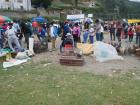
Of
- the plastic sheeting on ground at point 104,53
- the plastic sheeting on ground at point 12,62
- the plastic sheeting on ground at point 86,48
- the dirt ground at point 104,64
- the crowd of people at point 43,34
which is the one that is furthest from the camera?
the crowd of people at point 43,34

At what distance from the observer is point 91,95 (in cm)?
1118

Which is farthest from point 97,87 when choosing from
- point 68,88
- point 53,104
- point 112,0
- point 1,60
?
point 112,0

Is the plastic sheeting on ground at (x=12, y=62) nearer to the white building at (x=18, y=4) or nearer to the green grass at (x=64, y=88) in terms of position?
the green grass at (x=64, y=88)

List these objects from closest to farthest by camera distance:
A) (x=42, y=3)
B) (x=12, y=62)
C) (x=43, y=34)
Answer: (x=12, y=62) → (x=43, y=34) → (x=42, y=3)

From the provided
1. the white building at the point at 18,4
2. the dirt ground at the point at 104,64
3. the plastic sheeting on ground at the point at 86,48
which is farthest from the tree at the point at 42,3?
the dirt ground at the point at 104,64

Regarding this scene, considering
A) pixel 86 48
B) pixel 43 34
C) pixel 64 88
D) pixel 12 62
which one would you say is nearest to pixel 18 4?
pixel 43 34

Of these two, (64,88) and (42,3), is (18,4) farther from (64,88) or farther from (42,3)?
(64,88)

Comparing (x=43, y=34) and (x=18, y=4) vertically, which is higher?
(x=43, y=34)

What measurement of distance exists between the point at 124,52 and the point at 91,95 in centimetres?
935

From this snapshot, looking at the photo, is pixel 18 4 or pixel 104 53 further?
pixel 18 4

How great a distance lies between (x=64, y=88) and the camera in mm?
12023

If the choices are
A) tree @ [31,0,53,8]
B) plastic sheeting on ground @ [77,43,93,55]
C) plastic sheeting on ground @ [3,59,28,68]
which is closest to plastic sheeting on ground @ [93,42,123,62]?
plastic sheeting on ground @ [77,43,93,55]

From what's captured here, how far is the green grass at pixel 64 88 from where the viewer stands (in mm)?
10688

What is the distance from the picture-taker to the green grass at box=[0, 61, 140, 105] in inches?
421
